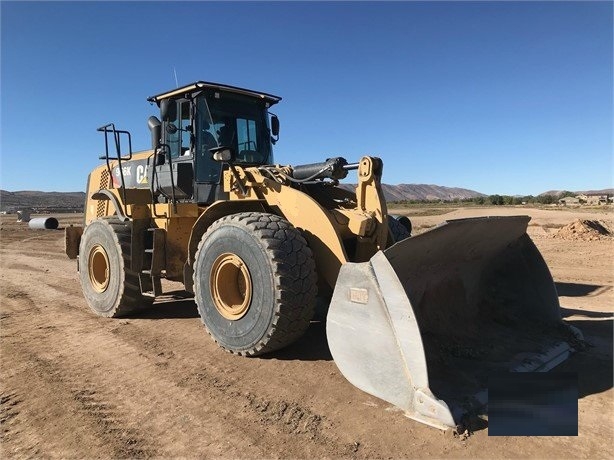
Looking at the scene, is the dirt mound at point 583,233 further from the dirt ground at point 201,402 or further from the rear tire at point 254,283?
the rear tire at point 254,283

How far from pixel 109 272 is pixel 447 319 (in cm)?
446

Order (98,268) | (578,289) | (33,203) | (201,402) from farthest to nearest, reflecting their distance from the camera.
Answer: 1. (33,203)
2. (578,289)
3. (98,268)
4. (201,402)

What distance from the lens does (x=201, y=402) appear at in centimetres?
365

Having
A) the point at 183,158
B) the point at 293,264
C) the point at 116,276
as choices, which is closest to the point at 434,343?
the point at 293,264

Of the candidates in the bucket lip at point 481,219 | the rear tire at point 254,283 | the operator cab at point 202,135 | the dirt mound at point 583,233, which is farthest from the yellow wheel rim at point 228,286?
the dirt mound at point 583,233

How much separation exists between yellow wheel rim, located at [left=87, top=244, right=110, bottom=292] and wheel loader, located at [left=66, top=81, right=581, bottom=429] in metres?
0.02

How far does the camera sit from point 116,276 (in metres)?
6.21

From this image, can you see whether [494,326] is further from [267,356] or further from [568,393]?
[267,356]

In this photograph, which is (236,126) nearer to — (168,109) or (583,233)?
(168,109)

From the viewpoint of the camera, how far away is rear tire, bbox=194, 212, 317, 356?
414 cm

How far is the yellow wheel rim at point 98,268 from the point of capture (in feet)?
21.9

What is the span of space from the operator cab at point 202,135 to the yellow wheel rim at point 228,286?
4.19ft


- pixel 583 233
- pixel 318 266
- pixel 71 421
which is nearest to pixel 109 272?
pixel 71 421

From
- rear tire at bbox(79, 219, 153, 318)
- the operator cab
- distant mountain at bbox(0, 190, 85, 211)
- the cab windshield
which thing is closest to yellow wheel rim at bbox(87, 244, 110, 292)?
rear tire at bbox(79, 219, 153, 318)
